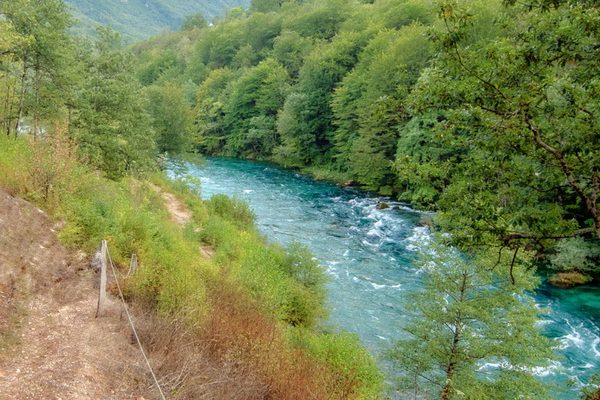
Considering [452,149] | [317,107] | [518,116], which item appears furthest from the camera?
[317,107]

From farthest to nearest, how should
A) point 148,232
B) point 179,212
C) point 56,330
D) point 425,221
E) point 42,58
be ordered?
point 425,221 → point 179,212 → point 42,58 → point 148,232 → point 56,330

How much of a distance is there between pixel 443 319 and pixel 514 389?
2090 mm

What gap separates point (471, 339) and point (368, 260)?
36.1 ft

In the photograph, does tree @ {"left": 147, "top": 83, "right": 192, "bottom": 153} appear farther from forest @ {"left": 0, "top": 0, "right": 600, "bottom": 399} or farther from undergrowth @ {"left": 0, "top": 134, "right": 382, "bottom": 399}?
undergrowth @ {"left": 0, "top": 134, "right": 382, "bottom": 399}

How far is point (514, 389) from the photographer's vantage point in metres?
10.1

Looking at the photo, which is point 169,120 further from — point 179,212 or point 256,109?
point 256,109

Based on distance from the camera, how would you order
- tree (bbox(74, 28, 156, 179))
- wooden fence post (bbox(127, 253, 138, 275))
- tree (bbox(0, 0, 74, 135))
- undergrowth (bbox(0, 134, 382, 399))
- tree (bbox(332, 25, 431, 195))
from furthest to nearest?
tree (bbox(332, 25, 431, 195)), tree (bbox(74, 28, 156, 179)), tree (bbox(0, 0, 74, 135)), wooden fence post (bbox(127, 253, 138, 275)), undergrowth (bbox(0, 134, 382, 399))

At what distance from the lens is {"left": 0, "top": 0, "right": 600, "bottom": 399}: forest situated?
6035 millimetres

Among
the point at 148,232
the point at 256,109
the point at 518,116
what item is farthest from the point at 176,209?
the point at 256,109

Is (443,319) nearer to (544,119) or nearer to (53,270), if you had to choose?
(544,119)

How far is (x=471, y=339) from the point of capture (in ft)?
35.0

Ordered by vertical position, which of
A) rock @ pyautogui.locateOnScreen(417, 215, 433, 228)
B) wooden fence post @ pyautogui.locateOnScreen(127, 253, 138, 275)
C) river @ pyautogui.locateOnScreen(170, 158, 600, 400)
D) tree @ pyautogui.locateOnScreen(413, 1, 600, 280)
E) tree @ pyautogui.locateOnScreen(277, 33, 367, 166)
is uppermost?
tree @ pyautogui.locateOnScreen(277, 33, 367, 166)

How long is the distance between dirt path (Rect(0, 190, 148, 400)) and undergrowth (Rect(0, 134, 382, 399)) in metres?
0.51

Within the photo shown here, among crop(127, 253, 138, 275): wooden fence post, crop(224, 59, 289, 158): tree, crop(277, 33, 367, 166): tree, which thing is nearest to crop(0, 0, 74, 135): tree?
crop(127, 253, 138, 275): wooden fence post
